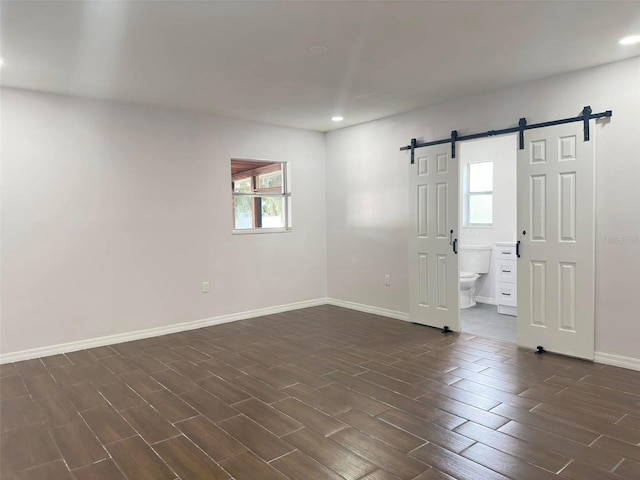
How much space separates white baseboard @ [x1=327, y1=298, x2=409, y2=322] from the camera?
534 cm

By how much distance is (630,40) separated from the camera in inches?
122

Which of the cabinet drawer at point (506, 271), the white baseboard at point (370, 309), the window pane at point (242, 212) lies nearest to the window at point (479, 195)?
the cabinet drawer at point (506, 271)

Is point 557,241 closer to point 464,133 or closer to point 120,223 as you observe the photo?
point 464,133

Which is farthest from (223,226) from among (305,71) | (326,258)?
(305,71)

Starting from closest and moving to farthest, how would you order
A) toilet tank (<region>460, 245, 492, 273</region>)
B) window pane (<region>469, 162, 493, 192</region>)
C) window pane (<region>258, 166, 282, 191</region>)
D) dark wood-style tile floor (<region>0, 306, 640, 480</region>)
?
dark wood-style tile floor (<region>0, 306, 640, 480</region>)
window pane (<region>258, 166, 282, 191</region>)
toilet tank (<region>460, 245, 492, 273</region>)
window pane (<region>469, 162, 493, 192</region>)

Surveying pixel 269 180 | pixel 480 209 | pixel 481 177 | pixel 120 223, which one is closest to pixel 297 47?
pixel 120 223

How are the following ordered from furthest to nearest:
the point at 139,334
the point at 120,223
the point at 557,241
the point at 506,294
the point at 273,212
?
1. the point at 273,212
2. the point at 506,294
3. the point at 139,334
4. the point at 120,223
5. the point at 557,241

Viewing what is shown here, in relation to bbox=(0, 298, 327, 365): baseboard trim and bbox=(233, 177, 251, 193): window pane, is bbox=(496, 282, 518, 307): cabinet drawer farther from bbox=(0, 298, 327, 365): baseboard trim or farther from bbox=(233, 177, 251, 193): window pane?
bbox=(233, 177, 251, 193): window pane

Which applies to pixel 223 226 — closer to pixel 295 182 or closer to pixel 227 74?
pixel 295 182

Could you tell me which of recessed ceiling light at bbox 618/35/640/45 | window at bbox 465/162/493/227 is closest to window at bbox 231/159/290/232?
window at bbox 465/162/493/227

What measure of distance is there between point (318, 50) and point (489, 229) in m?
4.10

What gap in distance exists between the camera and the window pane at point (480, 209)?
6309 millimetres

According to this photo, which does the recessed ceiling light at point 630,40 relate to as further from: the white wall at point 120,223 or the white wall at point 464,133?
the white wall at point 120,223

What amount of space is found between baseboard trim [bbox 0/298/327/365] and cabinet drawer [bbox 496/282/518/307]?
97.9 inches
